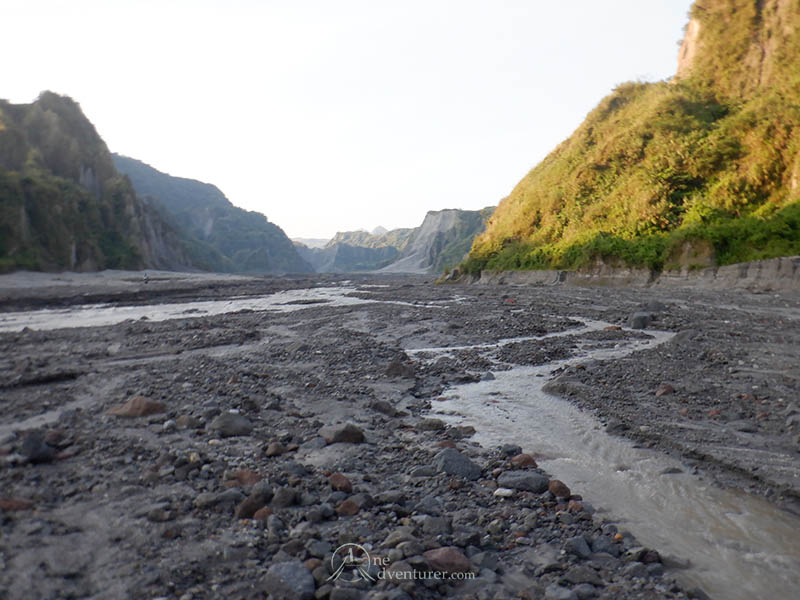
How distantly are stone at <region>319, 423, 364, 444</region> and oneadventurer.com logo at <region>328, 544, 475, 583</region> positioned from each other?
2426mm

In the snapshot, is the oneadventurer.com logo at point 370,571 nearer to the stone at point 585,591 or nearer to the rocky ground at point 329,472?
the rocky ground at point 329,472

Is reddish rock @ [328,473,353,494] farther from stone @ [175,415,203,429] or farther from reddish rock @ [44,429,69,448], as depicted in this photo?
reddish rock @ [44,429,69,448]

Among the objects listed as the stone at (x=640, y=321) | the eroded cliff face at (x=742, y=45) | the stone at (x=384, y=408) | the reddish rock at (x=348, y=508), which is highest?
the eroded cliff face at (x=742, y=45)

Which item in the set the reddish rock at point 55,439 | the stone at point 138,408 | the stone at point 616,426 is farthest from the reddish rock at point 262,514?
the stone at point 616,426

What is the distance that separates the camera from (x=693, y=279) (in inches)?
1138

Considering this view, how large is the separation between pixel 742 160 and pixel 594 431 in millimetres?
35714

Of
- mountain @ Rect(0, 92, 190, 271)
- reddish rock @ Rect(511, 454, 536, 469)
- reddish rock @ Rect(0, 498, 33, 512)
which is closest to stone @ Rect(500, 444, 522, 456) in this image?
reddish rock @ Rect(511, 454, 536, 469)

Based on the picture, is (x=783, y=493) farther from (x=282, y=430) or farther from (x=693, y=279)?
(x=693, y=279)

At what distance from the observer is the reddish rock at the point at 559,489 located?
451 cm

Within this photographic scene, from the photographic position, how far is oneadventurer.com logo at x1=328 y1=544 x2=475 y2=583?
3217 mm

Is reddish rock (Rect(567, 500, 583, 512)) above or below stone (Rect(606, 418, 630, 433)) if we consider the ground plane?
above

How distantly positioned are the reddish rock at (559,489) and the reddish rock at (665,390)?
4.22 metres

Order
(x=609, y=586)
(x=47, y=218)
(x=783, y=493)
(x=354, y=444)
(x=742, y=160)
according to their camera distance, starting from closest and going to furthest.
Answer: (x=609, y=586)
(x=783, y=493)
(x=354, y=444)
(x=742, y=160)
(x=47, y=218)

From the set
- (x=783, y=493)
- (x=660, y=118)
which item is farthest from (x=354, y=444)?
(x=660, y=118)
